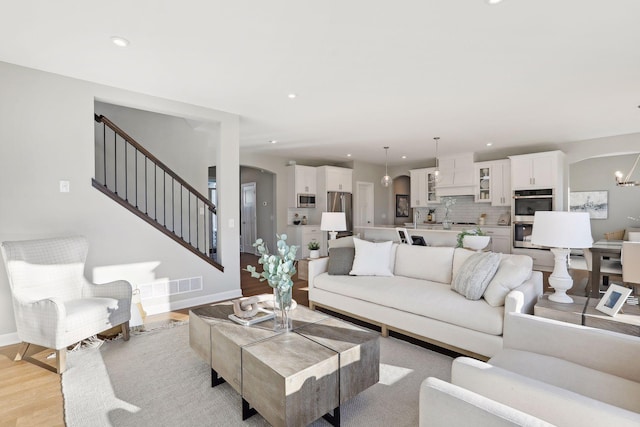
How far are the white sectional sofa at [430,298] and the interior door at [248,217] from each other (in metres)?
5.62

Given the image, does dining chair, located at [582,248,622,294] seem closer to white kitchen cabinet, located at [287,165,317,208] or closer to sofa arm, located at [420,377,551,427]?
sofa arm, located at [420,377,551,427]

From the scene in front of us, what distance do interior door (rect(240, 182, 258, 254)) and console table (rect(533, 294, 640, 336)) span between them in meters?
7.61

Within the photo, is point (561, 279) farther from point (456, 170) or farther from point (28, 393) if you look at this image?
point (456, 170)

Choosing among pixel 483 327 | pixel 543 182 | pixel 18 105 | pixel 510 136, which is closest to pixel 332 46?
pixel 483 327

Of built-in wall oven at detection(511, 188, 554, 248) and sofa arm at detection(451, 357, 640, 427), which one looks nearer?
sofa arm at detection(451, 357, 640, 427)

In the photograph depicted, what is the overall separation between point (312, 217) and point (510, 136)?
468cm

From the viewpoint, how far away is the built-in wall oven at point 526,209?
632 centimetres

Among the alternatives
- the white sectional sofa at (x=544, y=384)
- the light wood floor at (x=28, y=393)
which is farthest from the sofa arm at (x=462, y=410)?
the light wood floor at (x=28, y=393)

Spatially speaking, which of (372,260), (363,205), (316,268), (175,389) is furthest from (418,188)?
(175,389)

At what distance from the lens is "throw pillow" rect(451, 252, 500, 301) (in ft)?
8.87

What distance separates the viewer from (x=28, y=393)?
2.22 meters

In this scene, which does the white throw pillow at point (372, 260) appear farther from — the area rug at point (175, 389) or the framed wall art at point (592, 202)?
the framed wall art at point (592, 202)

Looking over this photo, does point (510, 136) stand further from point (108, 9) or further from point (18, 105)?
point (18, 105)

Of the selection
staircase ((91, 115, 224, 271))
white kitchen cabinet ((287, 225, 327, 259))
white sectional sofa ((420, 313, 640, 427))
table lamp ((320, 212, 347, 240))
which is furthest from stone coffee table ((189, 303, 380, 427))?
white kitchen cabinet ((287, 225, 327, 259))
